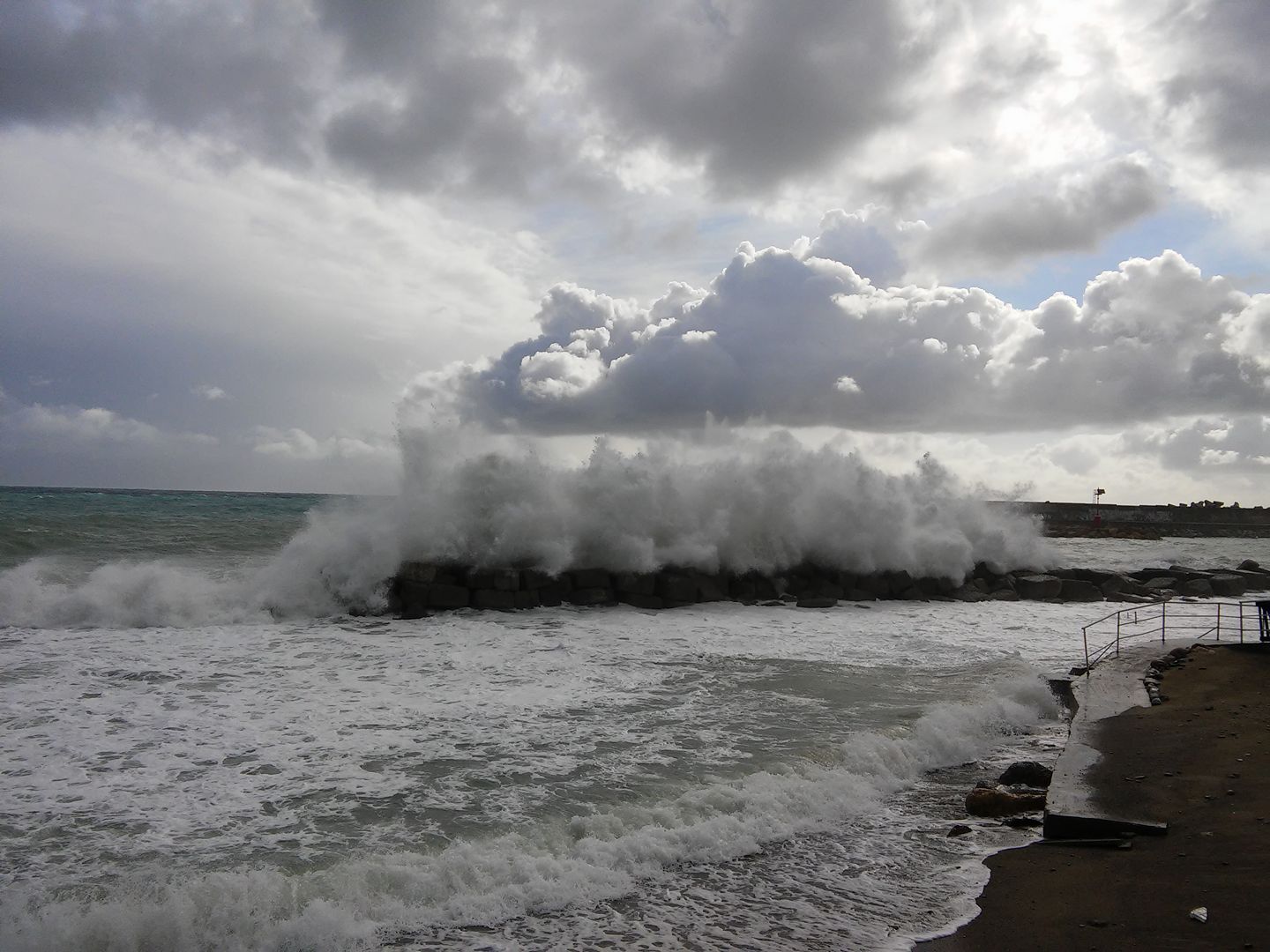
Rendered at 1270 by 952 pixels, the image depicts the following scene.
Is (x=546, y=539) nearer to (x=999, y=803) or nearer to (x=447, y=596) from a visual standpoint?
(x=447, y=596)

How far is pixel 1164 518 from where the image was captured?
63.8m

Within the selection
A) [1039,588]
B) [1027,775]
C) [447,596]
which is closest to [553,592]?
[447,596]

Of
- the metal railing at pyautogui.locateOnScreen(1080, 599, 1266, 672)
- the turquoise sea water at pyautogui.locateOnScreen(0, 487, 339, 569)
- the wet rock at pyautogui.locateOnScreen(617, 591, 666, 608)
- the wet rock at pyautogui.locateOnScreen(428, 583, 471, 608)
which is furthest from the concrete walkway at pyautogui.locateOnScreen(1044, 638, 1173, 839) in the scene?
the turquoise sea water at pyautogui.locateOnScreen(0, 487, 339, 569)

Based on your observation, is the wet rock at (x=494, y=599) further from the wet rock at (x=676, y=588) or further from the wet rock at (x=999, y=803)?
the wet rock at (x=999, y=803)

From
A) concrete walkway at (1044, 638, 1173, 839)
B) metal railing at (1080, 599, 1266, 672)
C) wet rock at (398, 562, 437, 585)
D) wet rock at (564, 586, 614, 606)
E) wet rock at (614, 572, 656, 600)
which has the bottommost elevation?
A: metal railing at (1080, 599, 1266, 672)

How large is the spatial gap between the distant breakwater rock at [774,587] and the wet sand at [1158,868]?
8.93 m

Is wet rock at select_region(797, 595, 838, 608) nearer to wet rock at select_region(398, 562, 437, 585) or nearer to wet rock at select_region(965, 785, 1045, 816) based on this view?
wet rock at select_region(398, 562, 437, 585)

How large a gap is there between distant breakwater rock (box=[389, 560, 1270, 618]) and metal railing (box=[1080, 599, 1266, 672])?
1490 millimetres

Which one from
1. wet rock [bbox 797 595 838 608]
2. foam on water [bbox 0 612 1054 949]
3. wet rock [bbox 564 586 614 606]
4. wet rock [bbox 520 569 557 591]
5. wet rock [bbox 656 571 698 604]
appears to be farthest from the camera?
wet rock [bbox 797 595 838 608]

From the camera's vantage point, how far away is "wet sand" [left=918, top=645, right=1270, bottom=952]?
3463mm

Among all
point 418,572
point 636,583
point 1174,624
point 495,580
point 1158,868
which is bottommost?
point 1174,624

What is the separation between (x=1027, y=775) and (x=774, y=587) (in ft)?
34.2

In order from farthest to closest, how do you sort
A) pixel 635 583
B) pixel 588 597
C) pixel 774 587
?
pixel 774 587 < pixel 635 583 < pixel 588 597

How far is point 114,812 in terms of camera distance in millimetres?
4953
